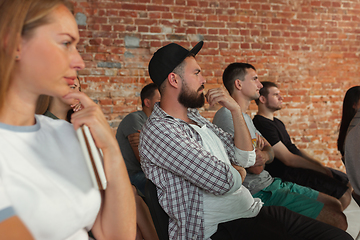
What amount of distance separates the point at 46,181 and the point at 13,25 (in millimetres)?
386

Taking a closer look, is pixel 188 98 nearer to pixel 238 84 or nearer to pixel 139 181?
pixel 139 181

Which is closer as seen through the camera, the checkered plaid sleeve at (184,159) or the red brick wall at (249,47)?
the checkered plaid sleeve at (184,159)

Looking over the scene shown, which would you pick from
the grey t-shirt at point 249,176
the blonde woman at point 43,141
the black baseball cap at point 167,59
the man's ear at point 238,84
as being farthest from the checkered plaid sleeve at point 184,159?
the man's ear at point 238,84

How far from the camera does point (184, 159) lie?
150 centimetres

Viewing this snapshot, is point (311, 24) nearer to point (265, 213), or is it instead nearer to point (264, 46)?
point (264, 46)

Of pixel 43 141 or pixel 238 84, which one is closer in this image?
pixel 43 141

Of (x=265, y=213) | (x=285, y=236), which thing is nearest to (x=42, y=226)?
(x=285, y=236)

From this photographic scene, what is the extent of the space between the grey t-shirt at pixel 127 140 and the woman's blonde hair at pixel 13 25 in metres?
2.07

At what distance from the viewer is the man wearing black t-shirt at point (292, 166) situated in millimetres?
2893

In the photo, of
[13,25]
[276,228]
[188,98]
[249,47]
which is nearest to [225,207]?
[276,228]

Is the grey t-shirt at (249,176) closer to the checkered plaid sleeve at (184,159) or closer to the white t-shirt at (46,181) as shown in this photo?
the checkered plaid sleeve at (184,159)

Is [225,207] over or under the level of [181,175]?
under

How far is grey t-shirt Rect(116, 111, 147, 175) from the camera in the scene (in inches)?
108

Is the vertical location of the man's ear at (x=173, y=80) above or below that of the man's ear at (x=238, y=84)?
above
